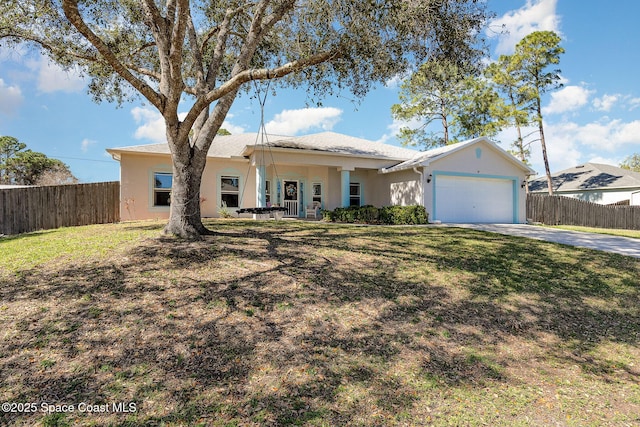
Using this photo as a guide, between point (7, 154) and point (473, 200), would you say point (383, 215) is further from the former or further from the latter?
point (7, 154)

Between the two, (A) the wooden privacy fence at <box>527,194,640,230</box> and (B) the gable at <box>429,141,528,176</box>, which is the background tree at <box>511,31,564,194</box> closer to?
(A) the wooden privacy fence at <box>527,194,640,230</box>

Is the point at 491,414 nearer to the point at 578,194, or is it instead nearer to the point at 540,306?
the point at 540,306

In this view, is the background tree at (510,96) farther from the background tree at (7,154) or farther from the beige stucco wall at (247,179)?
the background tree at (7,154)

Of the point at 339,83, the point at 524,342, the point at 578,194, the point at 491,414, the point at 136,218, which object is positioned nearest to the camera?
the point at 491,414

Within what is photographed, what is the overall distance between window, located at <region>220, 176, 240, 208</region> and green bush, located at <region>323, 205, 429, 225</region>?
460cm

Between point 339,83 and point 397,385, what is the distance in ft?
24.1

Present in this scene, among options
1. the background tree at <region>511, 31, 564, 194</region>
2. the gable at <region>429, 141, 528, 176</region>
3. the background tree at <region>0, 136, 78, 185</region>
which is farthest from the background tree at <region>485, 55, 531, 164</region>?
the background tree at <region>0, 136, 78, 185</region>

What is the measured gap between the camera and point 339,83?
857 centimetres

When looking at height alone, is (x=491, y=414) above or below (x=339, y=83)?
below

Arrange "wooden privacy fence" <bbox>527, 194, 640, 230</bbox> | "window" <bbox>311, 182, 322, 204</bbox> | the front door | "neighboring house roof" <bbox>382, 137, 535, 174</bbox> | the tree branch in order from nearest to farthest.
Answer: the tree branch, "neighboring house roof" <bbox>382, 137, 535, 174</bbox>, the front door, "window" <bbox>311, 182, 322, 204</bbox>, "wooden privacy fence" <bbox>527, 194, 640, 230</bbox>

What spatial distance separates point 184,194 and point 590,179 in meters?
31.6

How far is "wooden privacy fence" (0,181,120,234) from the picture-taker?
11562mm

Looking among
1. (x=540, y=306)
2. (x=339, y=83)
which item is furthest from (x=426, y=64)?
(x=540, y=306)

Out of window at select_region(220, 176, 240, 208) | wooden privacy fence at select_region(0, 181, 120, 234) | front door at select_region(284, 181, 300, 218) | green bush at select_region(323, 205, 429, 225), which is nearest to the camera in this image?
wooden privacy fence at select_region(0, 181, 120, 234)
